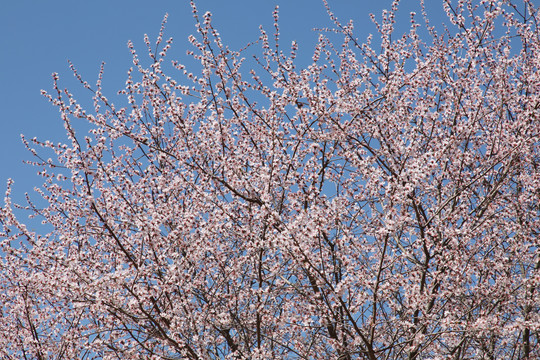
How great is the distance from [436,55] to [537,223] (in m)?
2.98

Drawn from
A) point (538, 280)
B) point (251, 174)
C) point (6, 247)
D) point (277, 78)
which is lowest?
point (538, 280)

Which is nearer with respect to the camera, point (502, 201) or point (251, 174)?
point (251, 174)

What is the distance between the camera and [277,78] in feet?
26.2

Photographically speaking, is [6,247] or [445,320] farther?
[6,247]

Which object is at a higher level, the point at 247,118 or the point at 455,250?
the point at 247,118

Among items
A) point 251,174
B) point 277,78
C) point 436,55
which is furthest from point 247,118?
point 436,55

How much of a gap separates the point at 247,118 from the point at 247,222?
1.94 m

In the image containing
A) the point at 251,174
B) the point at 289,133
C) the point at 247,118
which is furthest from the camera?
the point at 247,118

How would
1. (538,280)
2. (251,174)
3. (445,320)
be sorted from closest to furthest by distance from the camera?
1. (445,320)
2. (538,280)
3. (251,174)

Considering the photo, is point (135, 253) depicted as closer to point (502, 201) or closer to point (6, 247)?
point (6, 247)

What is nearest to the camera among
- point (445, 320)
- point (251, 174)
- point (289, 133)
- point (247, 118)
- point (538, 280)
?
point (445, 320)

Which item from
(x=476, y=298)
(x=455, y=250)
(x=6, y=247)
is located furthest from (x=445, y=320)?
(x=6, y=247)

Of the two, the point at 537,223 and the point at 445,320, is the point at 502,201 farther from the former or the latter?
the point at 445,320

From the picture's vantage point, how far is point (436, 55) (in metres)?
8.30
